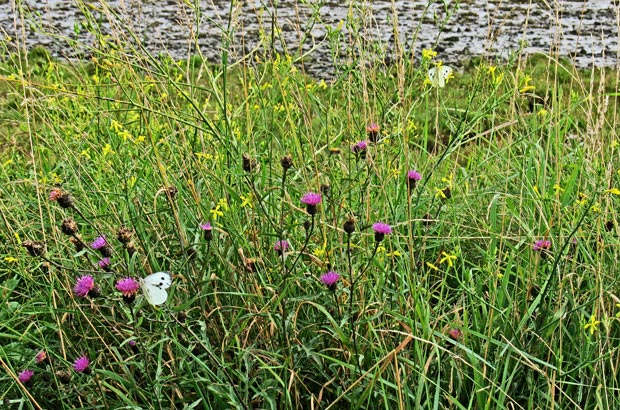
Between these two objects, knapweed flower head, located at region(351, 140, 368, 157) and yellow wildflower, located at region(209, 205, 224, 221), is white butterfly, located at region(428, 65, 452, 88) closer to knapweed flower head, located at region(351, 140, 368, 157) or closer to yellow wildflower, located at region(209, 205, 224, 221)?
knapweed flower head, located at region(351, 140, 368, 157)

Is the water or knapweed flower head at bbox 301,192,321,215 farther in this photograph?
the water

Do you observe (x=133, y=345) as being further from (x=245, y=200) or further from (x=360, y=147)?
(x=360, y=147)

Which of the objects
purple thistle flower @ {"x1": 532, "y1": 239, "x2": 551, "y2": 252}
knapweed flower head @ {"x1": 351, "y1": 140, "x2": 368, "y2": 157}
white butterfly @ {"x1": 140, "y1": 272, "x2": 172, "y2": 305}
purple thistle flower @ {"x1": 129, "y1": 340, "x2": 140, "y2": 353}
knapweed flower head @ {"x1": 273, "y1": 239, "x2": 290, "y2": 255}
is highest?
knapweed flower head @ {"x1": 351, "y1": 140, "x2": 368, "y2": 157}

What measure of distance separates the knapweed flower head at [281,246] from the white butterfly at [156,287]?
1.10ft

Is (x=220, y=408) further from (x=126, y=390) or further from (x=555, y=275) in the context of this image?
(x=555, y=275)

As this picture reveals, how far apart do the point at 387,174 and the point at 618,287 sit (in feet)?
2.73

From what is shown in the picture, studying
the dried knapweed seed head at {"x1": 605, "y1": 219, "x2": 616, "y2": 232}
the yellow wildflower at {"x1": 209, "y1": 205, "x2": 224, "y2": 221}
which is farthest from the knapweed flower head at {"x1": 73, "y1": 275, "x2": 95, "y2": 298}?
the dried knapweed seed head at {"x1": 605, "y1": 219, "x2": 616, "y2": 232}

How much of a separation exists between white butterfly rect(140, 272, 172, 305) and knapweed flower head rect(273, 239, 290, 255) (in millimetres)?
335

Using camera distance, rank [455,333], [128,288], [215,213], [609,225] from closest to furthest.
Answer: [128,288], [455,333], [215,213], [609,225]

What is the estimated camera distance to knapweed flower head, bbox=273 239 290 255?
1.99m

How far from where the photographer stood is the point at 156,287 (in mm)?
1779

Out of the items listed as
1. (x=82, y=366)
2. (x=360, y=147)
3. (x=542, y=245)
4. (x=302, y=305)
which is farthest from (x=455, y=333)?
(x=82, y=366)

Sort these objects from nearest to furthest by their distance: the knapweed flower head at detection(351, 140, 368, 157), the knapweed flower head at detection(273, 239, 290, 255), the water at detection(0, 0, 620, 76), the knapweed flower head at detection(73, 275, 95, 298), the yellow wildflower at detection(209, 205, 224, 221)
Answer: the knapweed flower head at detection(73, 275, 95, 298)
the knapweed flower head at detection(273, 239, 290, 255)
the yellow wildflower at detection(209, 205, 224, 221)
the knapweed flower head at detection(351, 140, 368, 157)
the water at detection(0, 0, 620, 76)

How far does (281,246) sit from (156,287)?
→ 356 mm
